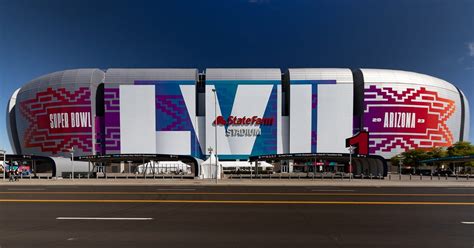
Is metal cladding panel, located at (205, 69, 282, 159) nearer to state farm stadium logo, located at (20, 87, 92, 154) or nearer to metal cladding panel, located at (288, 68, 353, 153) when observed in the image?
metal cladding panel, located at (288, 68, 353, 153)

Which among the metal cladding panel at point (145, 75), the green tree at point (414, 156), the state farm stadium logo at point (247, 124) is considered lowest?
the green tree at point (414, 156)

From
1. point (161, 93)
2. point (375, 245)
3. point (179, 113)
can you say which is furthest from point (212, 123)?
point (375, 245)

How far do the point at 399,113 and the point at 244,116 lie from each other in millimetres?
36968

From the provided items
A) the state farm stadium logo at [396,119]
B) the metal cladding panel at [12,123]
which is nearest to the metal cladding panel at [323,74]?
the state farm stadium logo at [396,119]

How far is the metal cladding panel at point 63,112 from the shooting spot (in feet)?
258

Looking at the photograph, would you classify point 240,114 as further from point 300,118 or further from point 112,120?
point 112,120

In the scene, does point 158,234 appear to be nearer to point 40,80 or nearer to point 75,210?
point 75,210

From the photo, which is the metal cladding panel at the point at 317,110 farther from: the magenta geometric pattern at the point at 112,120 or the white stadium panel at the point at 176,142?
the magenta geometric pattern at the point at 112,120

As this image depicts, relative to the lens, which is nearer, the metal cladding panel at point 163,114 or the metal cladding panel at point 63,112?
the metal cladding panel at point 163,114

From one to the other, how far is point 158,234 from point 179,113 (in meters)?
70.6

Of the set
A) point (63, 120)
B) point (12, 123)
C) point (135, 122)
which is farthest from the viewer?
point (12, 123)

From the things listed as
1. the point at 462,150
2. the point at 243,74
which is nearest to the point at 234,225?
the point at 462,150

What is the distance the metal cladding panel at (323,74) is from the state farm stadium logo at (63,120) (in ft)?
167

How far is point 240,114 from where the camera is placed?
7831cm
